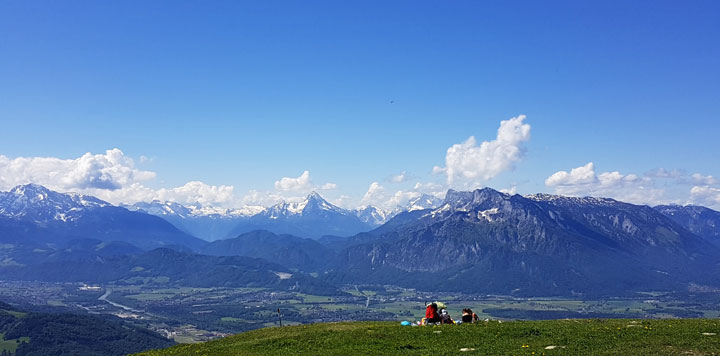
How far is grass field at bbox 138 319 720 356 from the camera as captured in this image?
46719mm

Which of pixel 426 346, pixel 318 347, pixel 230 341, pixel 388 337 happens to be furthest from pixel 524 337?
pixel 230 341

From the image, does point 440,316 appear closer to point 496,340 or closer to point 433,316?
point 433,316

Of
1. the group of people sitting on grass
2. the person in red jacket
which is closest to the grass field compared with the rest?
the group of people sitting on grass

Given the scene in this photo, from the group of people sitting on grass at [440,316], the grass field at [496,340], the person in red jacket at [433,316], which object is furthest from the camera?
the person in red jacket at [433,316]

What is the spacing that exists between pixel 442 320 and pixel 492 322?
6.63 metres

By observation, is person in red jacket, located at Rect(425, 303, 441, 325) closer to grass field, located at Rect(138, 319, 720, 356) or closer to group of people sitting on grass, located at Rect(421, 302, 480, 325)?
group of people sitting on grass, located at Rect(421, 302, 480, 325)

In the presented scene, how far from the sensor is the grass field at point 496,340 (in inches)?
1839

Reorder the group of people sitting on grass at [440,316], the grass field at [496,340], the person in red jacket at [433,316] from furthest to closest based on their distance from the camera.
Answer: the person in red jacket at [433,316]
the group of people sitting on grass at [440,316]
the grass field at [496,340]

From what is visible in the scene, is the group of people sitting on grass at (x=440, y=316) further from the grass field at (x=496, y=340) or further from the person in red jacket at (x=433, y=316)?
the grass field at (x=496, y=340)

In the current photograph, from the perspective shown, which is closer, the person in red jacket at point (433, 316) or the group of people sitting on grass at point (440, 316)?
the group of people sitting on grass at point (440, 316)

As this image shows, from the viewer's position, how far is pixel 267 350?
183 feet

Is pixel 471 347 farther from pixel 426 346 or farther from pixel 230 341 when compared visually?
pixel 230 341

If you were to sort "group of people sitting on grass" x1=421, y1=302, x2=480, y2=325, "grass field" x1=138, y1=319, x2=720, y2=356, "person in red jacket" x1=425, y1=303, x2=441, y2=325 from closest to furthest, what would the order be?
"grass field" x1=138, y1=319, x2=720, y2=356, "group of people sitting on grass" x1=421, y1=302, x2=480, y2=325, "person in red jacket" x1=425, y1=303, x2=441, y2=325

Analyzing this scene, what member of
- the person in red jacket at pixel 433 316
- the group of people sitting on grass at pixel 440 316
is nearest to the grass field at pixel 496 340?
the group of people sitting on grass at pixel 440 316
